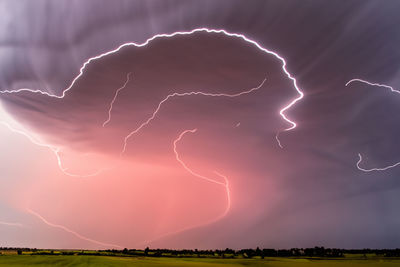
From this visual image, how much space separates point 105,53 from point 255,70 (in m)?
9.72

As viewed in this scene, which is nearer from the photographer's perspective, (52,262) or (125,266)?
(125,266)

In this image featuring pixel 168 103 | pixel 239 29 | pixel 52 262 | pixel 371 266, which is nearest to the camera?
pixel 239 29

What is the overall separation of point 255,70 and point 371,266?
30056mm

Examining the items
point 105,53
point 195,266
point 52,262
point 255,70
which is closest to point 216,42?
point 255,70

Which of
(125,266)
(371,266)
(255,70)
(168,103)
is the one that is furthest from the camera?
(371,266)

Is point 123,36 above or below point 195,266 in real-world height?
above

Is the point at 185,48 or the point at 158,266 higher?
the point at 185,48

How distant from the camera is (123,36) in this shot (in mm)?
18031

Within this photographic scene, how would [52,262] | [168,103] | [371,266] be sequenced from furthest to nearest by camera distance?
1. [371,266]
2. [52,262]
3. [168,103]

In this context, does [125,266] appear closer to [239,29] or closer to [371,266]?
[239,29]

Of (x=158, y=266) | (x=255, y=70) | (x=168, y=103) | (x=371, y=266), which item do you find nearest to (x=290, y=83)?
(x=255, y=70)

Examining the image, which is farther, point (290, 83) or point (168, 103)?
point (168, 103)

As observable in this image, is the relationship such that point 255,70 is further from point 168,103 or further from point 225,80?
point 168,103

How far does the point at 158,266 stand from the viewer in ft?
106
